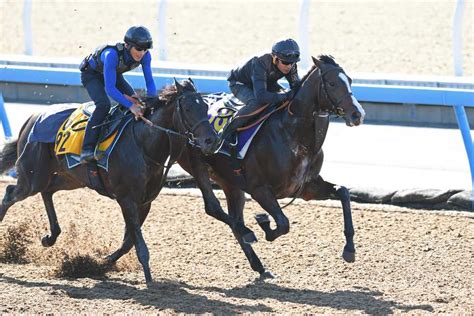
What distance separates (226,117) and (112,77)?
3.34 feet

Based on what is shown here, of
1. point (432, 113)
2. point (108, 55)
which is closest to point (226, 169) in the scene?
point (108, 55)

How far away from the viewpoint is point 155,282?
28.3ft

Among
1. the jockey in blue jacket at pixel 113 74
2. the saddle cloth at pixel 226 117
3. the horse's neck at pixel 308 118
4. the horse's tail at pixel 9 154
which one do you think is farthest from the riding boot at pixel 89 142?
the horse's neck at pixel 308 118

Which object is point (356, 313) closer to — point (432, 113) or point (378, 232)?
point (378, 232)

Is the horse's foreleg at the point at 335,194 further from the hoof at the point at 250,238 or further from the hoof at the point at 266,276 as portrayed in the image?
the hoof at the point at 250,238

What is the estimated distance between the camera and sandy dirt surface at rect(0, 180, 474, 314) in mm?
7965

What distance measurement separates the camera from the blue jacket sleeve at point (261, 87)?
342 inches

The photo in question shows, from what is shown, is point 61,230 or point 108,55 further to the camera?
point 61,230

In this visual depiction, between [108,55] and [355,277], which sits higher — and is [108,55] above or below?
above

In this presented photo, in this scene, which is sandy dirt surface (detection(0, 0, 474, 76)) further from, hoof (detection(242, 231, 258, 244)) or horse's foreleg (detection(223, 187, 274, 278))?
hoof (detection(242, 231, 258, 244))

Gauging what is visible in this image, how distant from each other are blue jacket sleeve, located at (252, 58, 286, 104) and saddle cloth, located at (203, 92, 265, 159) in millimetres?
223

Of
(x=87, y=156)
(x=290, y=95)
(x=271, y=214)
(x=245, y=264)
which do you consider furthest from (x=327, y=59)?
(x=87, y=156)

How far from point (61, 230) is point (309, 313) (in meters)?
3.12

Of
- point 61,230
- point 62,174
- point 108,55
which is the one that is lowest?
point 61,230
